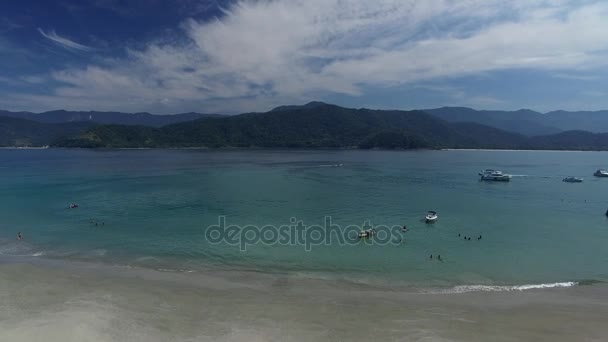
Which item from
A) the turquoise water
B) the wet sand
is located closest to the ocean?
the wet sand

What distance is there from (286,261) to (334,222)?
18.3m

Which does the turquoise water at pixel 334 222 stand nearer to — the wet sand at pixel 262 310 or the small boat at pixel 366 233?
the small boat at pixel 366 233

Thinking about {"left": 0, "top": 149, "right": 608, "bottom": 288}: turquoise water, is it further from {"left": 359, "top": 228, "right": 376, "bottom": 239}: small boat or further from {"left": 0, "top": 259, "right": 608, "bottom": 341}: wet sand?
{"left": 0, "top": 259, "right": 608, "bottom": 341}: wet sand

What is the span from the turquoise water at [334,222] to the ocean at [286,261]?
0.91 ft

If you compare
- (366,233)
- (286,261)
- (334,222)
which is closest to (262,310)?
(286,261)

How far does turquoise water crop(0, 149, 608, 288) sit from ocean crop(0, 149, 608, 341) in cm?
28

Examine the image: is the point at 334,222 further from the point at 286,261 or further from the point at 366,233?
the point at 286,261

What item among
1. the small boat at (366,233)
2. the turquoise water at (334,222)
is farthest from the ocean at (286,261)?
the small boat at (366,233)

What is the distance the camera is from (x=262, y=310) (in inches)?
1026

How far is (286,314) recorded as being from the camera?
25.5 m

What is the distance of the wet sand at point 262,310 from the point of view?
72.9 ft

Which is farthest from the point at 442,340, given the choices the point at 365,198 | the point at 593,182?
the point at 593,182

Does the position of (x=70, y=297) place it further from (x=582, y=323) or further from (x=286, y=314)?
(x=582, y=323)

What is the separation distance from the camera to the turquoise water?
36.3 meters
